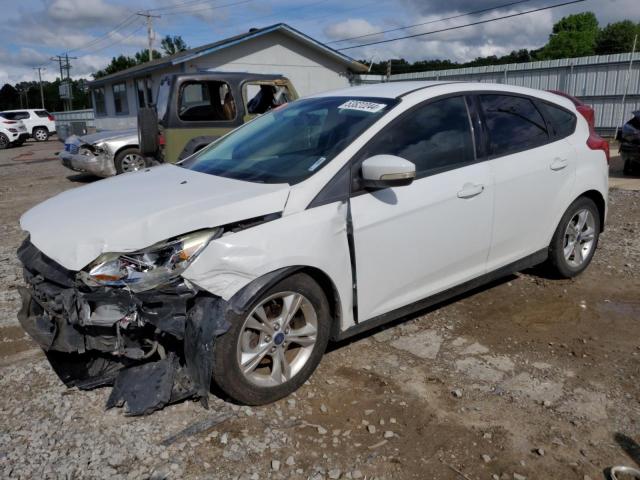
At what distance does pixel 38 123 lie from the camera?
2969 centimetres

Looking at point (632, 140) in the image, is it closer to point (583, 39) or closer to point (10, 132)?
point (10, 132)

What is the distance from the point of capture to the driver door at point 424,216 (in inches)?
128

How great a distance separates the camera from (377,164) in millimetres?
3105

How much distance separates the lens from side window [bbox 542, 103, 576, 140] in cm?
444

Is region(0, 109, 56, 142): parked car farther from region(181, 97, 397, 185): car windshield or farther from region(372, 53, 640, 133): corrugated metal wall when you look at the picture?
region(181, 97, 397, 185): car windshield

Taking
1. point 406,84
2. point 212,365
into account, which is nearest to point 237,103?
point 406,84

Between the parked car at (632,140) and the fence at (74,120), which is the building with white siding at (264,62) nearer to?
the fence at (74,120)

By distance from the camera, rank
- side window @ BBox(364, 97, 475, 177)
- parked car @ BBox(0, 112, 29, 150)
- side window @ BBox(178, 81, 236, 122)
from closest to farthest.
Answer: side window @ BBox(364, 97, 475, 177) → side window @ BBox(178, 81, 236, 122) → parked car @ BBox(0, 112, 29, 150)

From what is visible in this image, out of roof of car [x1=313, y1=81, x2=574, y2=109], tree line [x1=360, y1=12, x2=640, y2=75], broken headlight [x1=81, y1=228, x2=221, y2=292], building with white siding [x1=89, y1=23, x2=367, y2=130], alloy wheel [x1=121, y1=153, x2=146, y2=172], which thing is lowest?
alloy wheel [x1=121, y1=153, x2=146, y2=172]

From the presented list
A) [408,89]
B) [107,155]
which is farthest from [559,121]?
[107,155]

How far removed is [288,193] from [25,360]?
221cm

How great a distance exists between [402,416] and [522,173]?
6.85ft

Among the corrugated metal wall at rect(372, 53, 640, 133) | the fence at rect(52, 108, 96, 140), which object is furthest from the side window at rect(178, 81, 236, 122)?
the fence at rect(52, 108, 96, 140)

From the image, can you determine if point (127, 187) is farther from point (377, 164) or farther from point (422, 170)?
point (422, 170)
